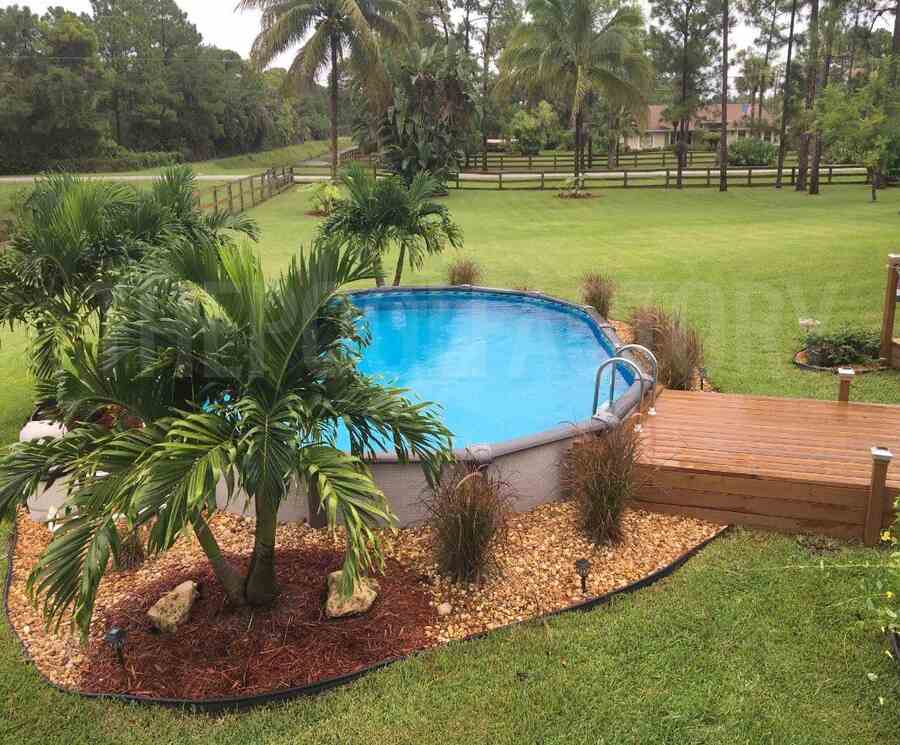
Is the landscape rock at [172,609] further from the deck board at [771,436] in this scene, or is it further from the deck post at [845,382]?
the deck post at [845,382]

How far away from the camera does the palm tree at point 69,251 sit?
5.97 meters

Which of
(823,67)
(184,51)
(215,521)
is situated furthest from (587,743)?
(184,51)

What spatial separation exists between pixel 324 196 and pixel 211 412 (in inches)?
748

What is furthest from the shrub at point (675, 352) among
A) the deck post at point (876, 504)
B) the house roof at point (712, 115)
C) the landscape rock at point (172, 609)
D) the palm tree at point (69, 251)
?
the house roof at point (712, 115)

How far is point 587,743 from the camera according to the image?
315cm

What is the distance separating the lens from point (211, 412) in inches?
130

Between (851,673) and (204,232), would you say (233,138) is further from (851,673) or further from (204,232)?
(851,673)

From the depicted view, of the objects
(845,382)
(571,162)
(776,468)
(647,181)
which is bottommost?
(776,468)

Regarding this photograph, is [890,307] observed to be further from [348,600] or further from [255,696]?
[255,696]

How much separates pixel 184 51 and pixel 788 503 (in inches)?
2060

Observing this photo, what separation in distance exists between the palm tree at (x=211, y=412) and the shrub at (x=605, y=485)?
1357 millimetres

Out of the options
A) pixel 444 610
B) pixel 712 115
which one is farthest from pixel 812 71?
pixel 712 115

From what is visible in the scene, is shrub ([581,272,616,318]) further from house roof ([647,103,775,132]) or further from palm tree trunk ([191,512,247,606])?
house roof ([647,103,775,132])

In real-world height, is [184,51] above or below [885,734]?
above
